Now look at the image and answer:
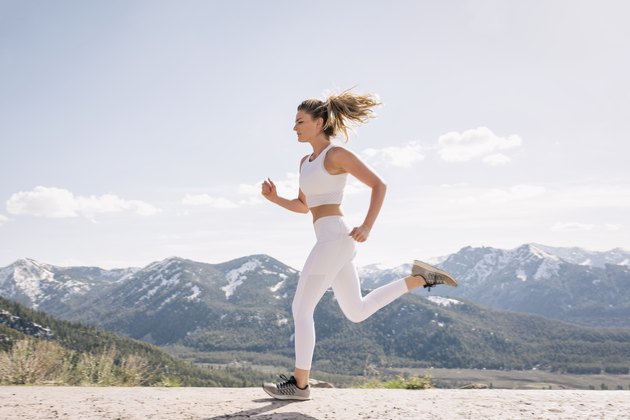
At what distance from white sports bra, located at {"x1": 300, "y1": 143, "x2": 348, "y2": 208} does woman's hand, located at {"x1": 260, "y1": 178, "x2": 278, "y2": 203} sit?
3.42 ft

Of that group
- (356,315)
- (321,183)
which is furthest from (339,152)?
(356,315)

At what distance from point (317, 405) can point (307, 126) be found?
125 inches

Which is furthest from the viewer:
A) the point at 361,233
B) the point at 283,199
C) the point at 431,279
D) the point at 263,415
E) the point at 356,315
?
the point at 283,199

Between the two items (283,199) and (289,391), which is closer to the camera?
(289,391)

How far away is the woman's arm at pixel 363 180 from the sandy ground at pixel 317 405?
187 centimetres

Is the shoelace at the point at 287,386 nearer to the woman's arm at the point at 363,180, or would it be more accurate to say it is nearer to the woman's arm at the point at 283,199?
the woman's arm at the point at 363,180

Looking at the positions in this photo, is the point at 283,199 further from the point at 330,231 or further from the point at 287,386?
the point at 287,386

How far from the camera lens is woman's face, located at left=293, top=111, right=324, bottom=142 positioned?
5.76m

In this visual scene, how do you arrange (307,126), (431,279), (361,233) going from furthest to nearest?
(431,279)
(307,126)
(361,233)

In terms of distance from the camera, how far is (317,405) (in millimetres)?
5305

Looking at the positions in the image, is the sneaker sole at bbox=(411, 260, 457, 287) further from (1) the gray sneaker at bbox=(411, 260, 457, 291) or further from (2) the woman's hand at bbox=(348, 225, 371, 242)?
(2) the woman's hand at bbox=(348, 225, 371, 242)

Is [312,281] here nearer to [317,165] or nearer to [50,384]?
[317,165]

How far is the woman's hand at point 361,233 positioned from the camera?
199 inches

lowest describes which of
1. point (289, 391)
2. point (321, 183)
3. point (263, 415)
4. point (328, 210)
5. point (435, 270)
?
point (263, 415)
